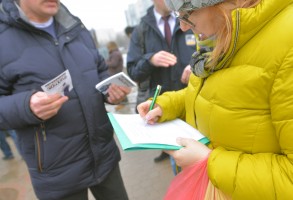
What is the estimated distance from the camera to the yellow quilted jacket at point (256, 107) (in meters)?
0.87

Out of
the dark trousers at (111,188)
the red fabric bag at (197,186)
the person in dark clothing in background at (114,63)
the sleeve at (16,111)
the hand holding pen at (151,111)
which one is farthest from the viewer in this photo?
the person in dark clothing in background at (114,63)

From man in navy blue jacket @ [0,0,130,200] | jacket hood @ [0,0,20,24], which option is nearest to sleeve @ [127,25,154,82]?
man in navy blue jacket @ [0,0,130,200]

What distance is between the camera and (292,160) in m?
0.88

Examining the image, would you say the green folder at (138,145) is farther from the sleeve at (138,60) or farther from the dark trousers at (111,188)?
the sleeve at (138,60)

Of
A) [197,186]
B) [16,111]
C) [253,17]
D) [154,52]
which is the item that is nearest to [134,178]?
[154,52]

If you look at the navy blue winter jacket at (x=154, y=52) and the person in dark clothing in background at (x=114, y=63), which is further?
the person in dark clothing in background at (x=114, y=63)

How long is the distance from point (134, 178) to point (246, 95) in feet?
9.78

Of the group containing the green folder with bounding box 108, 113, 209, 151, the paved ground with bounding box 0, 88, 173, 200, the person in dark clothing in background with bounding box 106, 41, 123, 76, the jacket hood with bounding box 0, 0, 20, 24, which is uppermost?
the jacket hood with bounding box 0, 0, 20, 24

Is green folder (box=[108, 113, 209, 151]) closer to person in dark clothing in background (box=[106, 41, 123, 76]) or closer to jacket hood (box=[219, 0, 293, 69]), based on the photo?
jacket hood (box=[219, 0, 293, 69])

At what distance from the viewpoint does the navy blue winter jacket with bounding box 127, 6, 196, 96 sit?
9.13 ft

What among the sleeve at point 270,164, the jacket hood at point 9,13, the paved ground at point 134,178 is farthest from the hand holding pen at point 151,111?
the paved ground at point 134,178

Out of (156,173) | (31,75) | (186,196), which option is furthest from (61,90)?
(156,173)

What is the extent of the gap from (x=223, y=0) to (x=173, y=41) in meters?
1.85

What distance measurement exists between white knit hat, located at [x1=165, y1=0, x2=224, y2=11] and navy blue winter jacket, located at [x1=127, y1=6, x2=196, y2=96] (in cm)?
165
